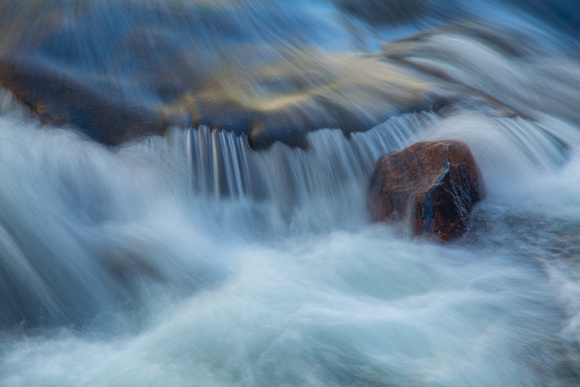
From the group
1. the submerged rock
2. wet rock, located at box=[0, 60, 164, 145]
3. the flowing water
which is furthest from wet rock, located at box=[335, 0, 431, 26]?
wet rock, located at box=[0, 60, 164, 145]

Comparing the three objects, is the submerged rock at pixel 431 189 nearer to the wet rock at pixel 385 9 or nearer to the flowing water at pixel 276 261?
the flowing water at pixel 276 261

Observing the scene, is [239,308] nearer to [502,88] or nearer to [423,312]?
[423,312]

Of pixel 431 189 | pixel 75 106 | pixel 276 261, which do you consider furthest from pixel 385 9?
pixel 276 261

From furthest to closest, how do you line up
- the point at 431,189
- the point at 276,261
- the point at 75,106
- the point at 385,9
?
1. the point at 385,9
2. the point at 75,106
3. the point at 276,261
4. the point at 431,189

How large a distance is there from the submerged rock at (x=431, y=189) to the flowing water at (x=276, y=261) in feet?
0.50

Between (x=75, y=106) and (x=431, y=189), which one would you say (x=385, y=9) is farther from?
(x=75, y=106)

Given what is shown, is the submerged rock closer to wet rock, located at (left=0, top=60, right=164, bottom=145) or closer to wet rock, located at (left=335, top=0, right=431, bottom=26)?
wet rock, located at (left=0, top=60, right=164, bottom=145)

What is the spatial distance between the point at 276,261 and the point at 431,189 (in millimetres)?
1454

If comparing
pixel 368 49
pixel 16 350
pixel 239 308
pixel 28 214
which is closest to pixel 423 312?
pixel 239 308

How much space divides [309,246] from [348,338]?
4.01 ft

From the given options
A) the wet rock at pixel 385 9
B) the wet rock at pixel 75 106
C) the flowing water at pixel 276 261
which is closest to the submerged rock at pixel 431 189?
the flowing water at pixel 276 261

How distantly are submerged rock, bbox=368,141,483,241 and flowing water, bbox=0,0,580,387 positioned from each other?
0.50 feet

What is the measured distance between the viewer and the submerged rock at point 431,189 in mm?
3951

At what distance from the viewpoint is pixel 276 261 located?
4023mm
